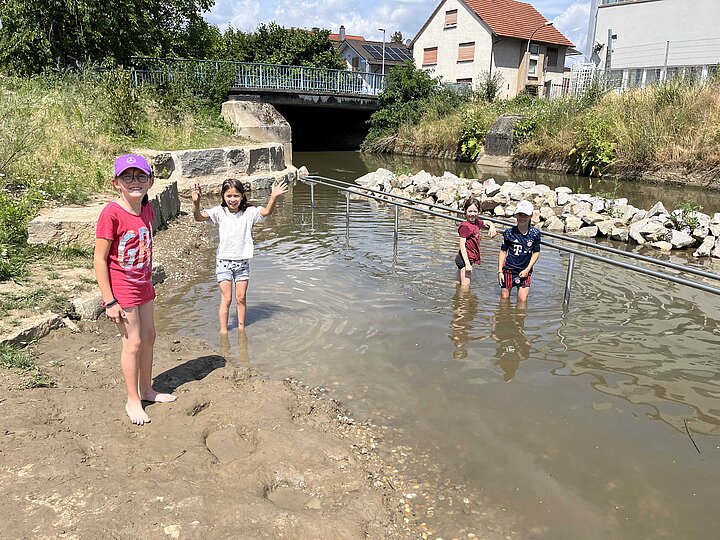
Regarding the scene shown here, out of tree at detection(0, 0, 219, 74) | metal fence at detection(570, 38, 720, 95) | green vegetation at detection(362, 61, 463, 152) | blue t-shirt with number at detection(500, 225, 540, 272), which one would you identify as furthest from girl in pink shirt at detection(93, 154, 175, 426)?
green vegetation at detection(362, 61, 463, 152)

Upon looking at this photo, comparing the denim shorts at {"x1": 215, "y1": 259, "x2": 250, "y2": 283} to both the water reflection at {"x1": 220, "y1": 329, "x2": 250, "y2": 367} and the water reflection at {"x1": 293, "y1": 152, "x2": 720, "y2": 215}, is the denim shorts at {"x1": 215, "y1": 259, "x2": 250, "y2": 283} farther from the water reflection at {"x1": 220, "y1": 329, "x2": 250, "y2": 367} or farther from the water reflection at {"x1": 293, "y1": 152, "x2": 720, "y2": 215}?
the water reflection at {"x1": 293, "y1": 152, "x2": 720, "y2": 215}

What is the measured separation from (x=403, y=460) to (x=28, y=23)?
21.9 metres

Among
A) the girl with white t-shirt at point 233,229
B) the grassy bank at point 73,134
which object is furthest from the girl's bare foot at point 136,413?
the grassy bank at point 73,134

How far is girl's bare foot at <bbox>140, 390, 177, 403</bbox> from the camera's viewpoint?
3.62 m

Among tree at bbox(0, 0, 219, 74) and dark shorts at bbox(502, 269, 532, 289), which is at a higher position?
tree at bbox(0, 0, 219, 74)

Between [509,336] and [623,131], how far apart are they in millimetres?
15870

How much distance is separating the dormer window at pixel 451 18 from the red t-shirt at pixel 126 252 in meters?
42.4

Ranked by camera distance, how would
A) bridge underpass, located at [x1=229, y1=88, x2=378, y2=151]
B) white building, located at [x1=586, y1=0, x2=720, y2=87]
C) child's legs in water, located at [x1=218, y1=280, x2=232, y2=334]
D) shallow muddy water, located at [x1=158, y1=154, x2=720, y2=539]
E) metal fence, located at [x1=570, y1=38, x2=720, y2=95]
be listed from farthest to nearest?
bridge underpass, located at [x1=229, y1=88, x2=378, y2=151], white building, located at [x1=586, y1=0, x2=720, y2=87], metal fence, located at [x1=570, y1=38, x2=720, y2=95], child's legs in water, located at [x1=218, y1=280, x2=232, y2=334], shallow muddy water, located at [x1=158, y1=154, x2=720, y2=539]

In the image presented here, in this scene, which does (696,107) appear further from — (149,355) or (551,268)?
(149,355)

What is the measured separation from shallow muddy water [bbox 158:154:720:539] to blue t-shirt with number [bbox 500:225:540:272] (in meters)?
0.52

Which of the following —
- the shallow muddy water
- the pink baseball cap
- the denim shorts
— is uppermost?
the pink baseball cap

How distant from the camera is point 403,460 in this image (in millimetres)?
3432

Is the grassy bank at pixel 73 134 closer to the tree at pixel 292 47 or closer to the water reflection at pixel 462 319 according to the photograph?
the water reflection at pixel 462 319

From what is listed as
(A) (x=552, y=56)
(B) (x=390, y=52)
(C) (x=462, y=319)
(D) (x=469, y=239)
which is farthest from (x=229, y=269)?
(B) (x=390, y=52)
